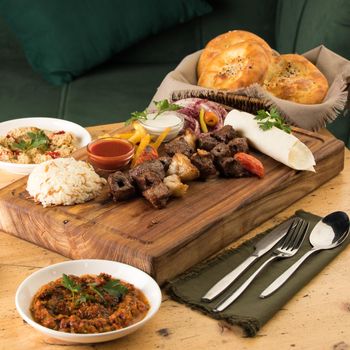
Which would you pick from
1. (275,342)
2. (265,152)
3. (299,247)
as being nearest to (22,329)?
(275,342)

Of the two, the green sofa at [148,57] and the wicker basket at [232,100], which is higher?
the wicker basket at [232,100]

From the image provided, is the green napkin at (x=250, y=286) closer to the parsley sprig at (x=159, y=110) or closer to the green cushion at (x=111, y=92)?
the parsley sprig at (x=159, y=110)

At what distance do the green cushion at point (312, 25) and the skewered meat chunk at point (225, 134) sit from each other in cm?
100

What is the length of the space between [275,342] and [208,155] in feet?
2.24

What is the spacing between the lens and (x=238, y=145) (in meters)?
2.14

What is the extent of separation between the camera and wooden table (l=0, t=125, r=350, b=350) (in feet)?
4.94

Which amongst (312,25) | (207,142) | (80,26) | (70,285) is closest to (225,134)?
(207,142)

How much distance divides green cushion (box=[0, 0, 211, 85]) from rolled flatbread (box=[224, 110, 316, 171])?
56.5 inches

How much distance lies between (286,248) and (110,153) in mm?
577

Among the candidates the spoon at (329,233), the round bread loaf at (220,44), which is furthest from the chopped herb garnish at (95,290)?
the round bread loaf at (220,44)

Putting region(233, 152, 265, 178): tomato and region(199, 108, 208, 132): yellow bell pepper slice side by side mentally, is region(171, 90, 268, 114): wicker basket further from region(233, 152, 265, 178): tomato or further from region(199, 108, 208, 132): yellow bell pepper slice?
region(233, 152, 265, 178): tomato

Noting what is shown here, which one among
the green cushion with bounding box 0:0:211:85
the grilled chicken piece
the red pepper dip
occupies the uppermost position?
the red pepper dip

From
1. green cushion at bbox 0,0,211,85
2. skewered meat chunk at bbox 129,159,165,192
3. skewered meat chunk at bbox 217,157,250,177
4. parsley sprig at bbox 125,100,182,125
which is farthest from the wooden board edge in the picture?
green cushion at bbox 0,0,211,85

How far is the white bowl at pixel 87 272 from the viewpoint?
144 cm
